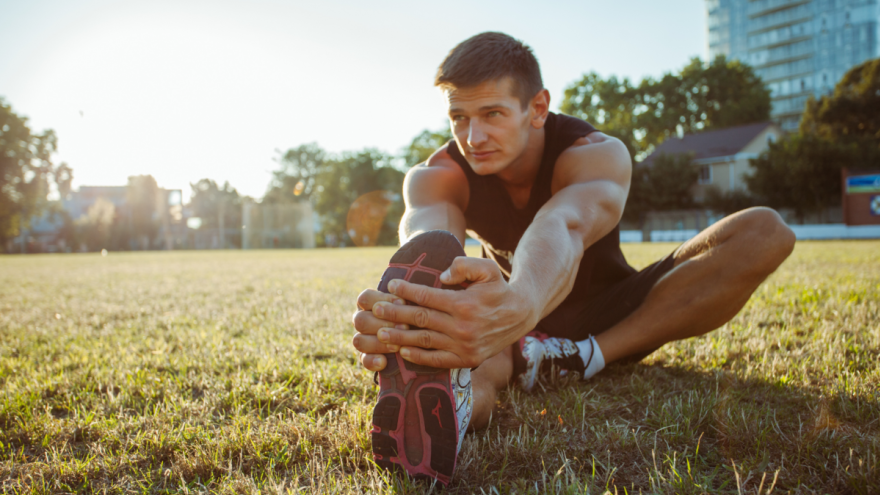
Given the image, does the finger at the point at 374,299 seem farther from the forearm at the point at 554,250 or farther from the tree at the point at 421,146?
the tree at the point at 421,146

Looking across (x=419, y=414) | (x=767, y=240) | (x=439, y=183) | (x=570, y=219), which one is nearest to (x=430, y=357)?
(x=419, y=414)

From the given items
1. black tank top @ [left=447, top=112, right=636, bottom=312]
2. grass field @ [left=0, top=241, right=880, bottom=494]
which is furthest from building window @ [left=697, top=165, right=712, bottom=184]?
black tank top @ [left=447, top=112, right=636, bottom=312]

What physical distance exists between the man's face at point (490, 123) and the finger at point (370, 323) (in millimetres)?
1154

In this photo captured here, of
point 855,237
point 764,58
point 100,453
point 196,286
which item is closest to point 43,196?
point 196,286

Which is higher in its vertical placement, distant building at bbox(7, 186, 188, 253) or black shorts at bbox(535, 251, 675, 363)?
distant building at bbox(7, 186, 188, 253)

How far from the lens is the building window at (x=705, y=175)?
1433 inches

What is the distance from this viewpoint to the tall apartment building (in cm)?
6681

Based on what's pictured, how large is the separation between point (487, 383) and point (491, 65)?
142 cm

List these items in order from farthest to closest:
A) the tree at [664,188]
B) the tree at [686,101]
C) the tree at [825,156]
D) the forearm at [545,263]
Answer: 1. the tree at [686,101]
2. the tree at [664,188]
3. the tree at [825,156]
4. the forearm at [545,263]

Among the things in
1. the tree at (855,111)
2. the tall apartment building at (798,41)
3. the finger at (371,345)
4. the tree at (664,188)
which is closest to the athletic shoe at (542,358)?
the finger at (371,345)

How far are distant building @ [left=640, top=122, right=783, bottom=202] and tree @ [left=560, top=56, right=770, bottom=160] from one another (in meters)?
7.72

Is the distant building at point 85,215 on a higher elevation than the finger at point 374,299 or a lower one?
higher

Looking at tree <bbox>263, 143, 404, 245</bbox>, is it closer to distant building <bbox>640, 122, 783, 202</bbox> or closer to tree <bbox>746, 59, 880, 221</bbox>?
distant building <bbox>640, 122, 783, 202</bbox>

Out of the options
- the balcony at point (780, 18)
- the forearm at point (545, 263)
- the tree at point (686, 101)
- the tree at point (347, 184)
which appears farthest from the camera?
the balcony at point (780, 18)
